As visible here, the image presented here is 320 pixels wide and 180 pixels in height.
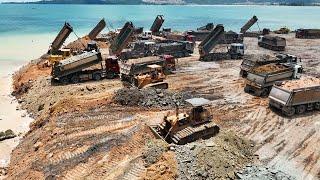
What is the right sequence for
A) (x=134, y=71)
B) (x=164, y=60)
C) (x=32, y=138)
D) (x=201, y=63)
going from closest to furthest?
(x=32, y=138), (x=134, y=71), (x=164, y=60), (x=201, y=63)

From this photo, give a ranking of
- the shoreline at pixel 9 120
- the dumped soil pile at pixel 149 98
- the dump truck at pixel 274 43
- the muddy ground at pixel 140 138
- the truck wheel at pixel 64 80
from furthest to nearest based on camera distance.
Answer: the dump truck at pixel 274 43 < the truck wheel at pixel 64 80 < the dumped soil pile at pixel 149 98 < the shoreline at pixel 9 120 < the muddy ground at pixel 140 138

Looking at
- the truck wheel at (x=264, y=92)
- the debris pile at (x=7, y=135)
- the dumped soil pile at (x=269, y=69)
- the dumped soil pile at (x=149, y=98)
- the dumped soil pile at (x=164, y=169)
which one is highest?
the dumped soil pile at (x=269, y=69)

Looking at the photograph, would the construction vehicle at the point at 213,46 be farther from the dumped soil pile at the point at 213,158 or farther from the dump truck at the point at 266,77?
the dumped soil pile at the point at 213,158

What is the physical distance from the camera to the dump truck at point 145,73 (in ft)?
98.5

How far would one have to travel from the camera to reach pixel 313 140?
20781mm

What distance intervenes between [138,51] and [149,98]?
1862 centimetres

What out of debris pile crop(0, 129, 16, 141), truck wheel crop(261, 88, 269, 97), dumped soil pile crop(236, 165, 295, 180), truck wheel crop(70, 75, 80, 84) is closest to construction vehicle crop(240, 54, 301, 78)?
truck wheel crop(261, 88, 269, 97)

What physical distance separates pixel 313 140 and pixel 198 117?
619 cm

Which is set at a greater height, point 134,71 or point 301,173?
point 134,71

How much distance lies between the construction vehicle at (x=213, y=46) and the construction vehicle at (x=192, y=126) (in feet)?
74.1

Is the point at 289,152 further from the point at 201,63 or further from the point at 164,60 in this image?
the point at 201,63

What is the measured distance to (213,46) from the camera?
1693 inches

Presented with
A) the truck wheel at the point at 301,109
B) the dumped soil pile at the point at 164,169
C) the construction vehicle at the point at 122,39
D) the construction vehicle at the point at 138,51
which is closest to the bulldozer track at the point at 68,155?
the dumped soil pile at the point at 164,169

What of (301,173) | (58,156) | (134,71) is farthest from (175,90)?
(301,173)
